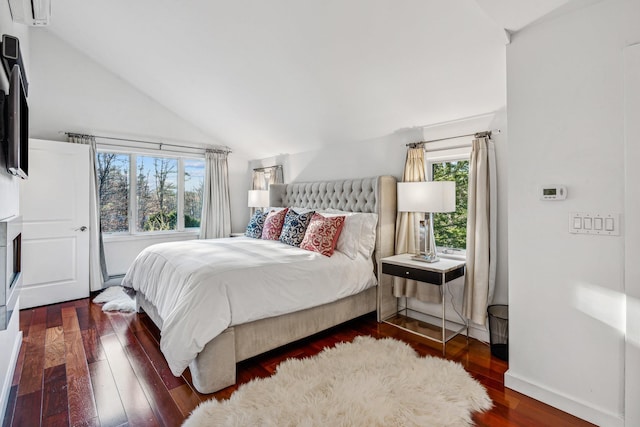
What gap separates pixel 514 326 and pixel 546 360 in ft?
0.77

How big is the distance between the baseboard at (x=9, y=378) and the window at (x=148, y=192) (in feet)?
7.47

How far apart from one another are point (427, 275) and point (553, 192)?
1093mm

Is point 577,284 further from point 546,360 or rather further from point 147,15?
point 147,15

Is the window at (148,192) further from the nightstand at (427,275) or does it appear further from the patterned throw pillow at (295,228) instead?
the nightstand at (427,275)

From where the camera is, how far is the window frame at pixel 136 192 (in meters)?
4.49

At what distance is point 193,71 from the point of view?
3.64 m

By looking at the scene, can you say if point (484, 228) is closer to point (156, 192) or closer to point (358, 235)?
point (358, 235)

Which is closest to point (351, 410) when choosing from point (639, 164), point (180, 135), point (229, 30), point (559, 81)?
point (639, 164)

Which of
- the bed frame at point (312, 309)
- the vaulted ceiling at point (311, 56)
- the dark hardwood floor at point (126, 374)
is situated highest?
the vaulted ceiling at point (311, 56)

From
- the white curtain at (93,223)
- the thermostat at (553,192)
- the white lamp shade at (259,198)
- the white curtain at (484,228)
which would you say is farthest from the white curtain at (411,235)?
the white curtain at (93,223)

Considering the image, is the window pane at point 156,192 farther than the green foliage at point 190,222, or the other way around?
the green foliage at point 190,222

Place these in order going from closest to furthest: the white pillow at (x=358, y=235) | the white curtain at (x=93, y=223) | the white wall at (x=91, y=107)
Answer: the white pillow at (x=358, y=235) < the white wall at (x=91, y=107) < the white curtain at (x=93, y=223)

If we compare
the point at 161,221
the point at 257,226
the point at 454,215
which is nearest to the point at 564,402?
the point at 454,215

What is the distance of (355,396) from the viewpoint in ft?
6.03
